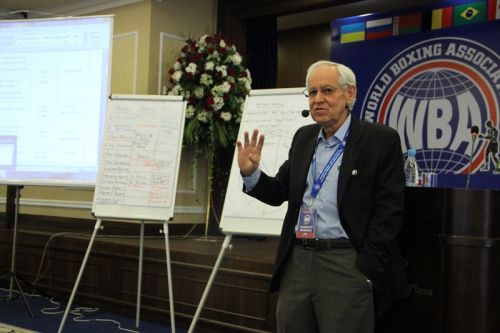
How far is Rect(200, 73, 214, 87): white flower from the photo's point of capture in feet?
16.0

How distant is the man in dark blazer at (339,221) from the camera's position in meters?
1.85

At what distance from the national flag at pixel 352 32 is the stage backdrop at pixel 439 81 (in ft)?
0.04

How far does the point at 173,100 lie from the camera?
138 inches

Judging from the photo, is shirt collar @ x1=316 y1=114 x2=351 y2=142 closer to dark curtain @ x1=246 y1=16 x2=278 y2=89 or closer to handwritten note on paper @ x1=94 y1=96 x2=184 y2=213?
handwritten note on paper @ x1=94 y1=96 x2=184 y2=213

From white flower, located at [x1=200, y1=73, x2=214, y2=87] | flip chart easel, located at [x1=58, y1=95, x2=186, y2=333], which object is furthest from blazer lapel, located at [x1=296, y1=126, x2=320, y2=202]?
white flower, located at [x1=200, y1=73, x2=214, y2=87]

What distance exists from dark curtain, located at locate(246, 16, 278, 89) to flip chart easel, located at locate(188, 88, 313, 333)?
288 cm

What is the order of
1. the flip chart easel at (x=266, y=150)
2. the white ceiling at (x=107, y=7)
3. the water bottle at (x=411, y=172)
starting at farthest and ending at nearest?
the white ceiling at (x=107, y=7)
the flip chart easel at (x=266, y=150)
the water bottle at (x=411, y=172)

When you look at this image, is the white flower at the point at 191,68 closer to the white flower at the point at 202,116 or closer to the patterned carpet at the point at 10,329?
the white flower at the point at 202,116

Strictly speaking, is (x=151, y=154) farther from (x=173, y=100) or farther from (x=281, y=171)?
(x=281, y=171)

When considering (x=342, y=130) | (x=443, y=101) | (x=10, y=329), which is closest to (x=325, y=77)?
(x=342, y=130)

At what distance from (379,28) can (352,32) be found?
341mm

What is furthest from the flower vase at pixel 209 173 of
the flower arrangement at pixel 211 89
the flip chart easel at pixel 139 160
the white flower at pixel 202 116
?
the flip chart easel at pixel 139 160

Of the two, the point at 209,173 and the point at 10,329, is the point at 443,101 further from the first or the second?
the point at 10,329

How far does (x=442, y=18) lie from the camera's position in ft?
16.8
